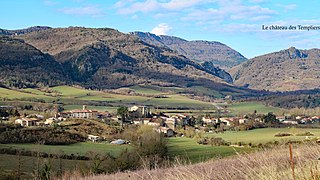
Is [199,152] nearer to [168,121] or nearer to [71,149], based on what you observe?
[71,149]

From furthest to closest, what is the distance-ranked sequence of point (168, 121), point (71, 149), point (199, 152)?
point (168, 121), point (71, 149), point (199, 152)

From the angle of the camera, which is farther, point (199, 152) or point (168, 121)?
point (168, 121)

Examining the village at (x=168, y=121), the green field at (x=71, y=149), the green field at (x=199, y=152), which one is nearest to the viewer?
the green field at (x=199, y=152)

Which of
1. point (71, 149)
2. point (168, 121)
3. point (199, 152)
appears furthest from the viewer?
point (168, 121)

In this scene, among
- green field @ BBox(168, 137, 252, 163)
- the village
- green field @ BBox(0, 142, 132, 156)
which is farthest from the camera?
the village

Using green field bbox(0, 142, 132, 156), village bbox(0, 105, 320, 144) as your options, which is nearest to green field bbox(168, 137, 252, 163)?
green field bbox(0, 142, 132, 156)

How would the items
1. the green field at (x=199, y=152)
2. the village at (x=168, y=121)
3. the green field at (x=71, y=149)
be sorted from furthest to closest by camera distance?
the village at (x=168, y=121) → the green field at (x=71, y=149) → the green field at (x=199, y=152)

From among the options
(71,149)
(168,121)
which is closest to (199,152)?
(71,149)

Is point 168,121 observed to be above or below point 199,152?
below

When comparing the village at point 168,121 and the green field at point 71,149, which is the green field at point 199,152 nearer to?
the green field at point 71,149

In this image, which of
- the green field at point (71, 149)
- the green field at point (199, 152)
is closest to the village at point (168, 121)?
the green field at point (71, 149)

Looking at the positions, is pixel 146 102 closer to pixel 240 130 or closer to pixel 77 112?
pixel 77 112

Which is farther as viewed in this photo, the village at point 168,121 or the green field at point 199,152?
the village at point 168,121

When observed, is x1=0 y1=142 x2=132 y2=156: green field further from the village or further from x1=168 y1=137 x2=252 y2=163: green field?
the village
